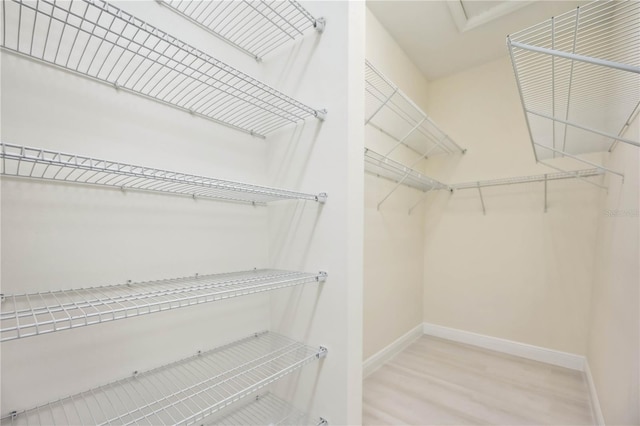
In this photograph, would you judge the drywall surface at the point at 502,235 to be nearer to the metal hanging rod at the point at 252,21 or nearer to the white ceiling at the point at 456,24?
the white ceiling at the point at 456,24

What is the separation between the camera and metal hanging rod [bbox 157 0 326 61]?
A: 1054 mm

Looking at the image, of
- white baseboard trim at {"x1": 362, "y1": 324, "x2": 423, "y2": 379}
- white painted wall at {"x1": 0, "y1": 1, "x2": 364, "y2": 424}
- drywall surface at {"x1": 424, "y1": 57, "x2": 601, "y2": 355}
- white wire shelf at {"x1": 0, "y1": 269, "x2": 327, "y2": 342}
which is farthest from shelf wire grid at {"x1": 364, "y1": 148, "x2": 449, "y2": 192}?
white baseboard trim at {"x1": 362, "y1": 324, "x2": 423, "y2": 379}

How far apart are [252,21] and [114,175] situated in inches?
35.3

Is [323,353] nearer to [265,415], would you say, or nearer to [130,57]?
[265,415]

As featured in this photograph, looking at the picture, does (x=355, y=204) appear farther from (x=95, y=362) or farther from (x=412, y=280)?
(x=412, y=280)

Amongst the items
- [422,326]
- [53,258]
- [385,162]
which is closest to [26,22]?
[53,258]

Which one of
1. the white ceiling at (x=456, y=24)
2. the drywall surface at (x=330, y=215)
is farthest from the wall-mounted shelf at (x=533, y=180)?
the drywall surface at (x=330, y=215)

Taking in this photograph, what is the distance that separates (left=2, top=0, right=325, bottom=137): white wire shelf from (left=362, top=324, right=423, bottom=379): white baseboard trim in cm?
162

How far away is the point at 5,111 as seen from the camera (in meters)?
0.68

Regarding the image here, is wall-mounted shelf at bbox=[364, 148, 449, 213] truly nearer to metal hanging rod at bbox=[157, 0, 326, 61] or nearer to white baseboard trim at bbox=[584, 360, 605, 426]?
metal hanging rod at bbox=[157, 0, 326, 61]

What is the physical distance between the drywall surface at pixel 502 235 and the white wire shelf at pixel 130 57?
1.88m

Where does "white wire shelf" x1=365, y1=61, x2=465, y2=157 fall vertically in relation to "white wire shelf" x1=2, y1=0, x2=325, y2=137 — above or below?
above

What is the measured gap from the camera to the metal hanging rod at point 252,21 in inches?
41.5

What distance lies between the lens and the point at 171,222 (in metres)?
0.99
